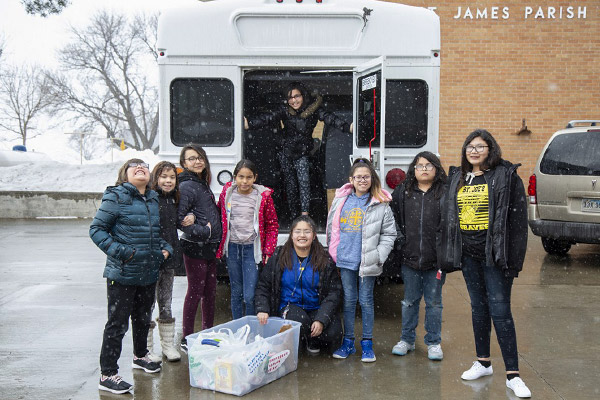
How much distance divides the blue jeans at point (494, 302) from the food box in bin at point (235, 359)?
1.35m

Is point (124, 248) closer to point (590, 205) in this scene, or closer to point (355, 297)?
point (355, 297)

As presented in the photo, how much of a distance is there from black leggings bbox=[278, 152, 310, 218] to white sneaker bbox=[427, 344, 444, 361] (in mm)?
2404

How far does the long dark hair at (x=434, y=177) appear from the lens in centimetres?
514

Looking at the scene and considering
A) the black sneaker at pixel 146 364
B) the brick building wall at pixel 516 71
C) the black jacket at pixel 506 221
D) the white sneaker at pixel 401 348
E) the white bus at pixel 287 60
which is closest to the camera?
the black jacket at pixel 506 221

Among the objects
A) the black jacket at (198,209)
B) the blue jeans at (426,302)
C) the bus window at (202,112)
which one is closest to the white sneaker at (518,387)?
the blue jeans at (426,302)

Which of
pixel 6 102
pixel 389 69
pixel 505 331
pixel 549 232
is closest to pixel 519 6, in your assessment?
pixel 549 232

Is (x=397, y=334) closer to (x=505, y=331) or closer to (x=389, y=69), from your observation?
(x=505, y=331)

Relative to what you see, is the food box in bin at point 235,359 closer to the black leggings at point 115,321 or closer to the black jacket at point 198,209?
the black leggings at point 115,321

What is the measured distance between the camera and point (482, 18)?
13.5 metres

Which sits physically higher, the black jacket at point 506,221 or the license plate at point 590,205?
the black jacket at point 506,221

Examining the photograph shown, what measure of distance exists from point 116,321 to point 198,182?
136 centimetres

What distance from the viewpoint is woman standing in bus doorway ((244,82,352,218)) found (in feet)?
23.2

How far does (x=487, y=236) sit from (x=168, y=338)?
101 inches

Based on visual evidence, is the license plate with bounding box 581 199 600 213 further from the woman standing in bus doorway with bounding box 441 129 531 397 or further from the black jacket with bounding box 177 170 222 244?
the black jacket with bounding box 177 170 222 244
